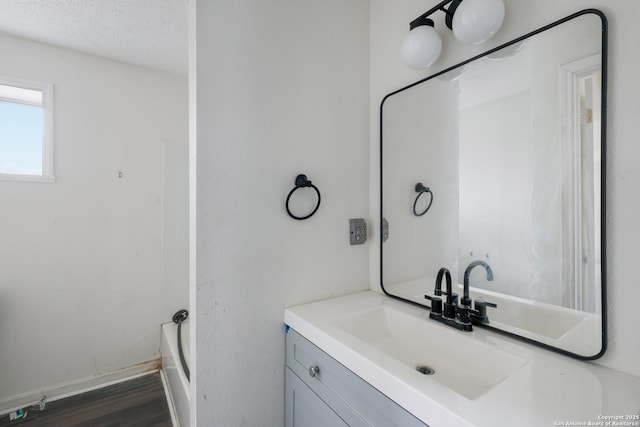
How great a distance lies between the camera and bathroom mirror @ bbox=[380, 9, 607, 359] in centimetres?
79

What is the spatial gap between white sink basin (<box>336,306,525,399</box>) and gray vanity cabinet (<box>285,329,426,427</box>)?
0.43ft

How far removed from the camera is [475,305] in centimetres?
101

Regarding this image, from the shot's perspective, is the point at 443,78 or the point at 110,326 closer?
the point at 443,78

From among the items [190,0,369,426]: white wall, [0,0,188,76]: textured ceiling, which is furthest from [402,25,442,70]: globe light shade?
[0,0,188,76]: textured ceiling

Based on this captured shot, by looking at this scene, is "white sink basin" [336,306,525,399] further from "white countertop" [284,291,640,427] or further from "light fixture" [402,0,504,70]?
"light fixture" [402,0,504,70]

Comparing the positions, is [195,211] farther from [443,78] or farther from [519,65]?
[519,65]

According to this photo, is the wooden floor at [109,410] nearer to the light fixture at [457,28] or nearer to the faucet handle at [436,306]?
the faucet handle at [436,306]

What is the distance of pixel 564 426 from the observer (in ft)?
1.84

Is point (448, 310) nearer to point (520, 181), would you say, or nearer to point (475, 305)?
point (475, 305)

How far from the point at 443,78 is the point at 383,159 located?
43 cm

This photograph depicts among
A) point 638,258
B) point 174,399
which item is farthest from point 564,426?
point 174,399

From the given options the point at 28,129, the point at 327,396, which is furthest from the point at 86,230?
the point at 327,396

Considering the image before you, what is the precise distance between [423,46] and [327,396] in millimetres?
1318

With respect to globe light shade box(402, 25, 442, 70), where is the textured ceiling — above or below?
above
